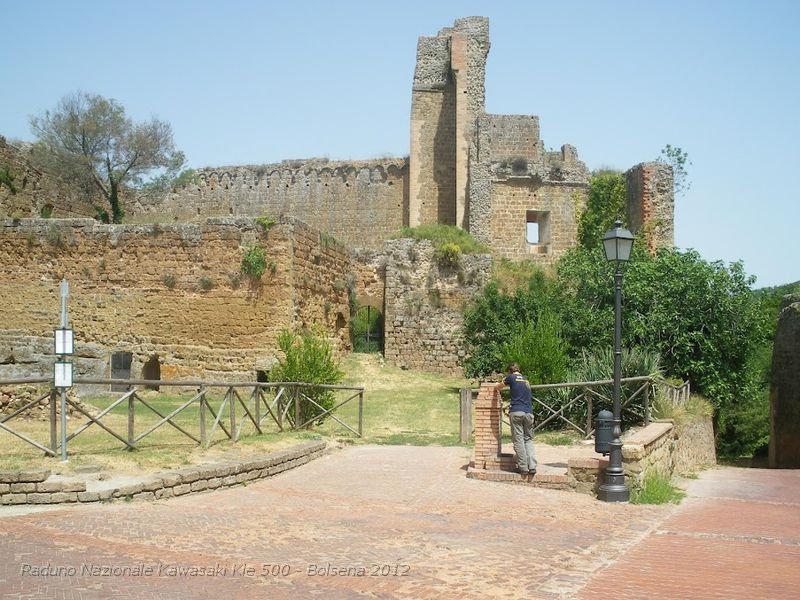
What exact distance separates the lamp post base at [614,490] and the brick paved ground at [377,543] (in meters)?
0.23

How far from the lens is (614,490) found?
35.8 ft

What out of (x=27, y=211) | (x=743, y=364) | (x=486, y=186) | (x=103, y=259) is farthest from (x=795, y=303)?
(x=27, y=211)

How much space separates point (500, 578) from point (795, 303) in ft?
66.9

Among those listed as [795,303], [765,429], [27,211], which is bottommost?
[765,429]

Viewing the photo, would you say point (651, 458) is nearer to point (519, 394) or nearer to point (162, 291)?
point (519, 394)

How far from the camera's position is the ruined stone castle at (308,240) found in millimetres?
21500

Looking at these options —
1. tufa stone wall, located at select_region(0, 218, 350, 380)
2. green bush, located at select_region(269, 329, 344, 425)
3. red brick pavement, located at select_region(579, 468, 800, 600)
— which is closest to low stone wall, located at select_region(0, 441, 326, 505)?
green bush, located at select_region(269, 329, 344, 425)

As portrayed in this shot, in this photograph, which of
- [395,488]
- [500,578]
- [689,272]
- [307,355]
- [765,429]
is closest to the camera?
[500,578]

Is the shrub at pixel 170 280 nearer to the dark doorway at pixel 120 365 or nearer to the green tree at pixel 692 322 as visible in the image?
the dark doorway at pixel 120 365

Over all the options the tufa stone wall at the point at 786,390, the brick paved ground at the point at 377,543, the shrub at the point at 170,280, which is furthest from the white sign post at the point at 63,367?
the tufa stone wall at the point at 786,390

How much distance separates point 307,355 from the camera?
54.5ft

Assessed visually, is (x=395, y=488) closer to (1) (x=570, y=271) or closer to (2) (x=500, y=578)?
(2) (x=500, y=578)

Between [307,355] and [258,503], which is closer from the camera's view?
[258,503]

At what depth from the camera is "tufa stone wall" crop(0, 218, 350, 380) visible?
21312 millimetres
